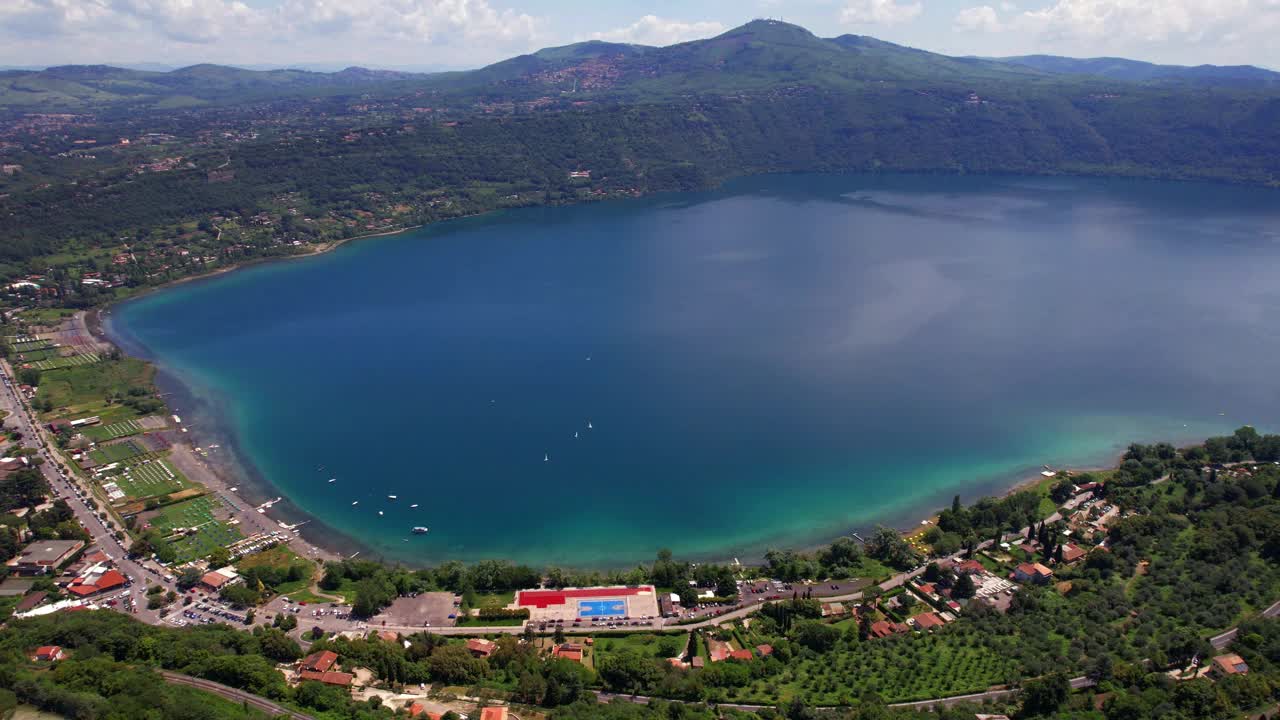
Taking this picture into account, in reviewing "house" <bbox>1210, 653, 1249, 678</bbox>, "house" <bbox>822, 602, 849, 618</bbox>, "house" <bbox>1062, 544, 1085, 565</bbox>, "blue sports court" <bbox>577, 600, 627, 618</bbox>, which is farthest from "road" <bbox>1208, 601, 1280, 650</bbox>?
"blue sports court" <bbox>577, 600, 627, 618</bbox>

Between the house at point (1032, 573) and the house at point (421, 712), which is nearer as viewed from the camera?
the house at point (421, 712)

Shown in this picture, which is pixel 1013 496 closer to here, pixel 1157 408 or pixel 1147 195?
pixel 1157 408

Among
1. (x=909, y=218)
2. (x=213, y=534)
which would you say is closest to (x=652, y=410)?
(x=213, y=534)

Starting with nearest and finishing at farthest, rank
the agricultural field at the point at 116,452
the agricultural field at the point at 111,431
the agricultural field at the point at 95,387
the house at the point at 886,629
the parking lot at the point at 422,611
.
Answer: the house at the point at 886,629 → the parking lot at the point at 422,611 → the agricultural field at the point at 116,452 → the agricultural field at the point at 111,431 → the agricultural field at the point at 95,387

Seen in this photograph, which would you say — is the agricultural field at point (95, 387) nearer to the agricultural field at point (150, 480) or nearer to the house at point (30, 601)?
the agricultural field at point (150, 480)

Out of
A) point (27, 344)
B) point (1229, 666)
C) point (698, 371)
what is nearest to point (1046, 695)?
point (1229, 666)

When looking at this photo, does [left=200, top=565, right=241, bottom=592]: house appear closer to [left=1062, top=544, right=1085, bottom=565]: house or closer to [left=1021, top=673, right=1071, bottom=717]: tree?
[left=1021, top=673, right=1071, bottom=717]: tree

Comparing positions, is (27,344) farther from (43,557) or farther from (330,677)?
(330,677)

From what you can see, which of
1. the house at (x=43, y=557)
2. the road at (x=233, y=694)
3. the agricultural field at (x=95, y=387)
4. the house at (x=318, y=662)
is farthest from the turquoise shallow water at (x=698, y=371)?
the road at (x=233, y=694)

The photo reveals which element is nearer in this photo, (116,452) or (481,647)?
(481,647)
